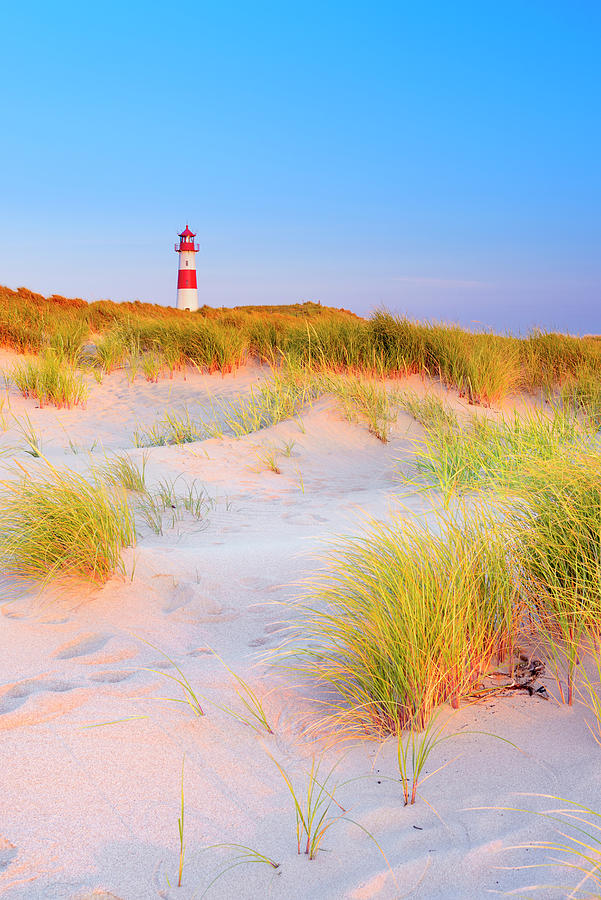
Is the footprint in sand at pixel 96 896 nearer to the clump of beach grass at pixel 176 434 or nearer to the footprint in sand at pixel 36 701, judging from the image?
the footprint in sand at pixel 36 701

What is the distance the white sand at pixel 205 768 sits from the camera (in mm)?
1478

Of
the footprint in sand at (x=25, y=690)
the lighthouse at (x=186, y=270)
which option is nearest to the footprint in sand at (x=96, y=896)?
the footprint in sand at (x=25, y=690)

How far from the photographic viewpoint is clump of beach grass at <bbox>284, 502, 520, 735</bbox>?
6.48 feet

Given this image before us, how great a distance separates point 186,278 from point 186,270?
516 millimetres

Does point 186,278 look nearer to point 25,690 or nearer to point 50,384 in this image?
point 50,384

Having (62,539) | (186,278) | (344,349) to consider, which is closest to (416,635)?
(62,539)

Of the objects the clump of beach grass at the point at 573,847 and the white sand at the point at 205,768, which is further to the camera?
the white sand at the point at 205,768

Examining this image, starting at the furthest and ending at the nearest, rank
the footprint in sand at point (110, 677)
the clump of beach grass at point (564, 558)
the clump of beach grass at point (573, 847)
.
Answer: the footprint in sand at point (110, 677)
the clump of beach grass at point (564, 558)
the clump of beach grass at point (573, 847)

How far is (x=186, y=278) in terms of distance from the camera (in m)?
38.9

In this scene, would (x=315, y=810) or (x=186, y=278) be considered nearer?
(x=315, y=810)

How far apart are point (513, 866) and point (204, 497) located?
3984mm

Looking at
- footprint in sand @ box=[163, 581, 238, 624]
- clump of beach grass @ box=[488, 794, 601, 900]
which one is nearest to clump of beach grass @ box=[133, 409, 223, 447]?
footprint in sand @ box=[163, 581, 238, 624]

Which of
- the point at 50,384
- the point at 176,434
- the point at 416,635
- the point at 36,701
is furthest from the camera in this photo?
the point at 50,384

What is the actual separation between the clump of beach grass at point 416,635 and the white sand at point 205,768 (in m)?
0.11
